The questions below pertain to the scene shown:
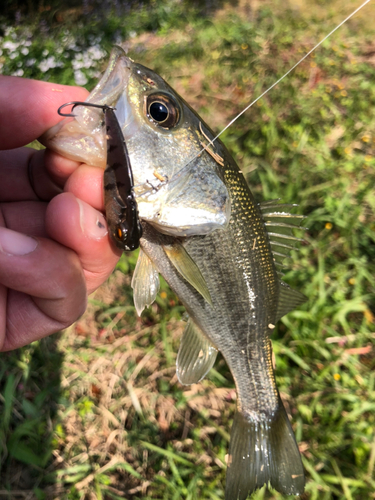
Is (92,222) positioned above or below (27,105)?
below

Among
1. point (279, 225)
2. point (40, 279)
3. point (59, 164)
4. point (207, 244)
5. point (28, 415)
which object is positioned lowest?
point (28, 415)

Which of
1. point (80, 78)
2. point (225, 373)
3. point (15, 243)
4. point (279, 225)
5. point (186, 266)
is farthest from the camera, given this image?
point (80, 78)

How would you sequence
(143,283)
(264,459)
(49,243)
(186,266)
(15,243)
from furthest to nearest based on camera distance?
(264,459) → (143,283) → (186,266) → (49,243) → (15,243)

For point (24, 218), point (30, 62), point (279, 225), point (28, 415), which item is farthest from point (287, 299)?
point (30, 62)

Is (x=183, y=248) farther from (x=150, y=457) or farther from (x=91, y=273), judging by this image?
(x=150, y=457)

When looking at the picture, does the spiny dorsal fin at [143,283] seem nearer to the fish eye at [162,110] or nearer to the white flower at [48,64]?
the fish eye at [162,110]

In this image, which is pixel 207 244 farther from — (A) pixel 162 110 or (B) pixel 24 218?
(B) pixel 24 218

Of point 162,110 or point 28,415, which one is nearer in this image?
point 162,110

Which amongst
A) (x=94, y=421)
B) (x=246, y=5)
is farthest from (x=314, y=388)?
(x=246, y=5)
